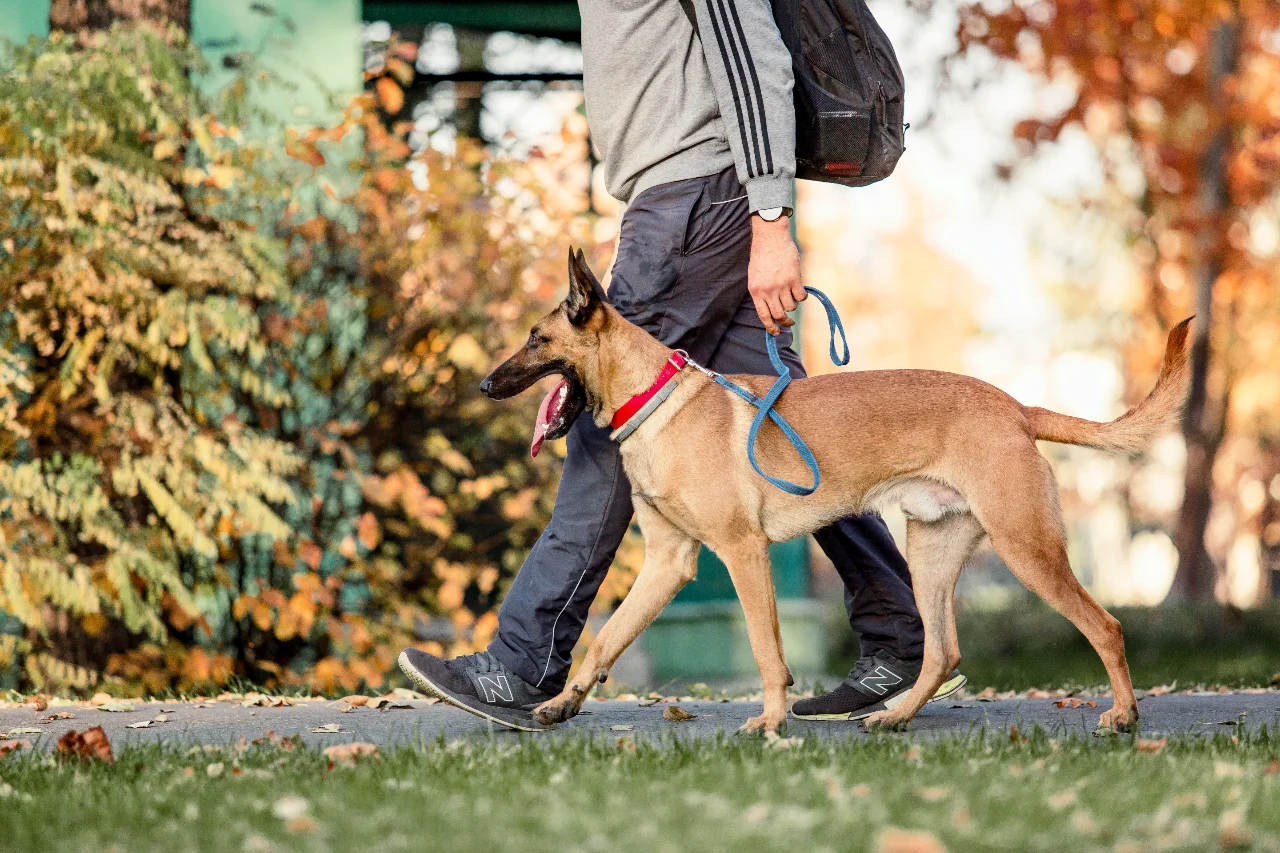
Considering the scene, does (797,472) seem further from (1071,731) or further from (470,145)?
(470,145)

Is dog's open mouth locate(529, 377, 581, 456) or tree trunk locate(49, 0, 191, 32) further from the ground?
tree trunk locate(49, 0, 191, 32)

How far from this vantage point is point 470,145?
23.0ft

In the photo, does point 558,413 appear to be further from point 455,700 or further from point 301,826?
point 301,826

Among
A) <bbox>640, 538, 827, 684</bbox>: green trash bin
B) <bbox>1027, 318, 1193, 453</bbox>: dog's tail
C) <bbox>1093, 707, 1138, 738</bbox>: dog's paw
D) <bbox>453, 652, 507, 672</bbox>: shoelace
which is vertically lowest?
<bbox>640, 538, 827, 684</bbox>: green trash bin

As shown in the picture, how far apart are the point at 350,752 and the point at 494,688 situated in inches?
23.4

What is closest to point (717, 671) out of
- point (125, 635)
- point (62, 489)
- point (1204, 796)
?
point (125, 635)

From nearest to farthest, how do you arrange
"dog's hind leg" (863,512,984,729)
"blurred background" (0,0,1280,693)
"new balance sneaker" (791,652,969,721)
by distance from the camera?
"dog's hind leg" (863,512,984,729) → "new balance sneaker" (791,652,969,721) → "blurred background" (0,0,1280,693)

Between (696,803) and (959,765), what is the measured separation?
2.75 feet

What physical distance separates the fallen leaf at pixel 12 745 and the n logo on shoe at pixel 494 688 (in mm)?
1309

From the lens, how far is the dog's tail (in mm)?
4113

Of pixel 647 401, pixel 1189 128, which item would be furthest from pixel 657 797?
pixel 1189 128

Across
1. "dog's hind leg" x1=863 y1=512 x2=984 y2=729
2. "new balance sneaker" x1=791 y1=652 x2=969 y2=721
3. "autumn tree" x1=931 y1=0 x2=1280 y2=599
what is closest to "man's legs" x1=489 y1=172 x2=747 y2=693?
"new balance sneaker" x1=791 y1=652 x2=969 y2=721

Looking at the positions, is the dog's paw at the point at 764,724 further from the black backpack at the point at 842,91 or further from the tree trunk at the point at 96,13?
the tree trunk at the point at 96,13

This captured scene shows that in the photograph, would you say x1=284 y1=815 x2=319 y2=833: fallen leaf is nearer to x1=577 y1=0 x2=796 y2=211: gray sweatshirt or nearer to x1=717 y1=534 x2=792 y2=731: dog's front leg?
→ x1=717 y1=534 x2=792 y2=731: dog's front leg
